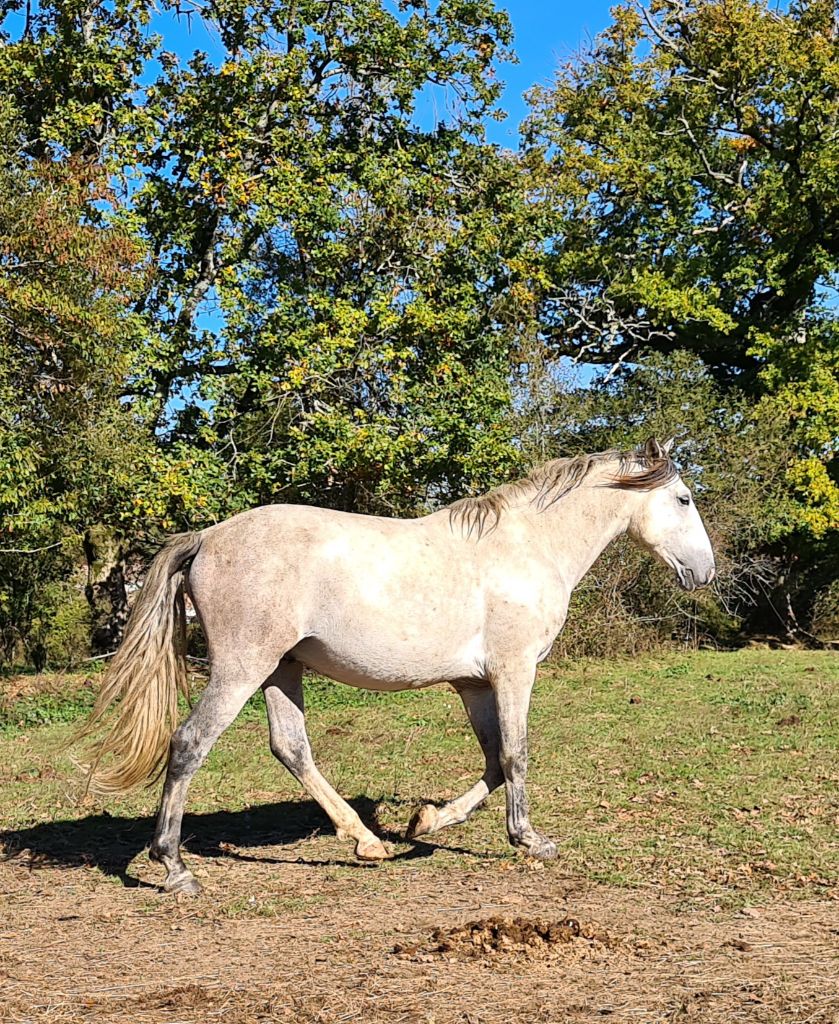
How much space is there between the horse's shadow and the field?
0.03 metres

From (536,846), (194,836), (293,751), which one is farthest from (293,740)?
(536,846)

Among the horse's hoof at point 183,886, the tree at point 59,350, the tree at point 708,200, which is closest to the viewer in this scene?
the horse's hoof at point 183,886

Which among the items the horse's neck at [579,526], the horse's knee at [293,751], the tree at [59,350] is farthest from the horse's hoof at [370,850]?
the tree at [59,350]

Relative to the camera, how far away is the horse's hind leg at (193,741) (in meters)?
6.09

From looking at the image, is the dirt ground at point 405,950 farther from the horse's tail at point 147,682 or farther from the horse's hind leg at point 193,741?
the horse's tail at point 147,682

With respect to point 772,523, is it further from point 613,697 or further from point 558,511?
point 558,511

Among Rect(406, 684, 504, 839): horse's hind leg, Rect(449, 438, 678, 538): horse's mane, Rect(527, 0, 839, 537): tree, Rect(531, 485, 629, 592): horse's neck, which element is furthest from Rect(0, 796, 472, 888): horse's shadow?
Rect(527, 0, 839, 537): tree

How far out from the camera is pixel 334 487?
18.3 m

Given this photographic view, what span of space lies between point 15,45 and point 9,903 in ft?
47.5

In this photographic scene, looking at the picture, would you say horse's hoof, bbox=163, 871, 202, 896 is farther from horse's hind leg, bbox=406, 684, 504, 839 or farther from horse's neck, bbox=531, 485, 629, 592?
horse's neck, bbox=531, 485, 629, 592

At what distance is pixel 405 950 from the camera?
473cm

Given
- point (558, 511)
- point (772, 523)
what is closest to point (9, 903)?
point (558, 511)

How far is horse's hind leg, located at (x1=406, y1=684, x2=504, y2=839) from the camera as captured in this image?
6.70m

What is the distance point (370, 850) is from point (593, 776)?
9.00ft
